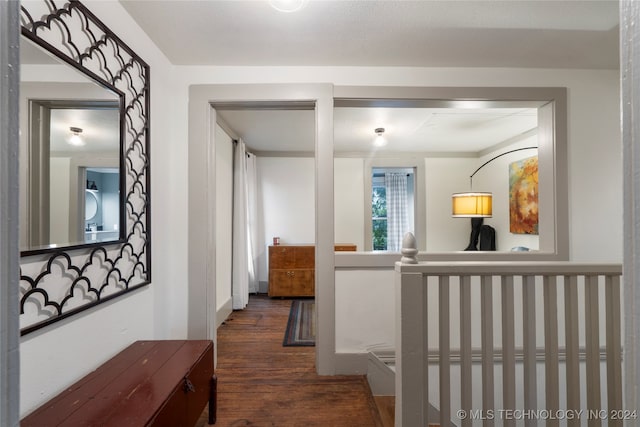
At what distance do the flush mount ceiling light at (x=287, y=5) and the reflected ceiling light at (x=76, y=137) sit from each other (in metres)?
1.13

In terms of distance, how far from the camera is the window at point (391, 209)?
5805mm

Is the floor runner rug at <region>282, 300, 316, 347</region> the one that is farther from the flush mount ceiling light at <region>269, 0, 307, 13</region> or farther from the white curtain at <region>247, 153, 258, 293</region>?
the flush mount ceiling light at <region>269, 0, 307, 13</region>

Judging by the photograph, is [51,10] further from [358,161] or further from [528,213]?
[528,213]

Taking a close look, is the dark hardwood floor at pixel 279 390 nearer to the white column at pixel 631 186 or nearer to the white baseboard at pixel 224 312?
the white baseboard at pixel 224 312

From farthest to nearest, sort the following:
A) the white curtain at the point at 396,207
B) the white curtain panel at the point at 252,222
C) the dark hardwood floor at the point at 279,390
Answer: the white curtain at the point at 396,207 < the white curtain panel at the point at 252,222 < the dark hardwood floor at the point at 279,390

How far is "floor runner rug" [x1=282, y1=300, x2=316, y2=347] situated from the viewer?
272cm

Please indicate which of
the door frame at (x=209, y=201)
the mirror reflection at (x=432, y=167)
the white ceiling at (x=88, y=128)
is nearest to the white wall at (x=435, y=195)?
the mirror reflection at (x=432, y=167)

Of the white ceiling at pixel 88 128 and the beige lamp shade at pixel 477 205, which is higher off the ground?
the white ceiling at pixel 88 128

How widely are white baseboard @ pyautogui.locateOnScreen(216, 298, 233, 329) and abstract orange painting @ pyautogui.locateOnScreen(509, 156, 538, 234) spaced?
12.3 ft

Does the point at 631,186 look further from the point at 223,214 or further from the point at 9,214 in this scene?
the point at 223,214

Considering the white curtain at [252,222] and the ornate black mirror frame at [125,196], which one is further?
the white curtain at [252,222]

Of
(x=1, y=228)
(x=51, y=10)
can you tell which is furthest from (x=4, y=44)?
(x=51, y=10)

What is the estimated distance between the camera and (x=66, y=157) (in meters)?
1.15

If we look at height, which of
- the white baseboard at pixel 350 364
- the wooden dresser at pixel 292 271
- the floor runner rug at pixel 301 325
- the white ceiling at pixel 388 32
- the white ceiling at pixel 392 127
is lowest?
the floor runner rug at pixel 301 325
